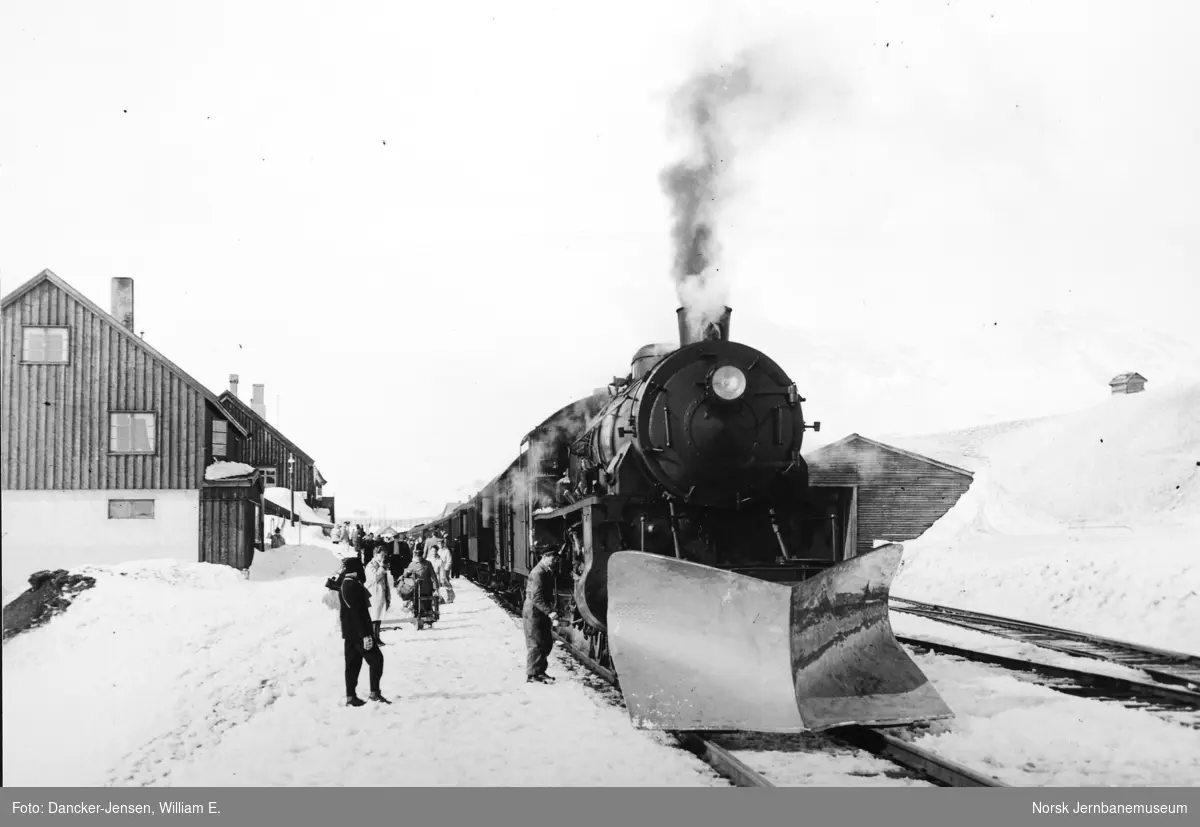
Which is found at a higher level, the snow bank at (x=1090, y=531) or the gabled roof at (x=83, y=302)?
the gabled roof at (x=83, y=302)

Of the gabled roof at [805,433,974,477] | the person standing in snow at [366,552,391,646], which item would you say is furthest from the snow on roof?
the person standing in snow at [366,552,391,646]

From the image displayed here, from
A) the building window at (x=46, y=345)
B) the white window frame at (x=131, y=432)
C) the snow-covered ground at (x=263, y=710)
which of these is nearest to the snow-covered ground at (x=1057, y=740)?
the snow-covered ground at (x=263, y=710)

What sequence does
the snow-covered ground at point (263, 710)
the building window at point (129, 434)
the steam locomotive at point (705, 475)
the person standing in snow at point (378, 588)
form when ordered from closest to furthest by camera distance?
the snow-covered ground at point (263, 710) < the steam locomotive at point (705, 475) < the building window at point (129, 434) < the person standing in snow at point (378, 588)

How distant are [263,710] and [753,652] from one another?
382cm

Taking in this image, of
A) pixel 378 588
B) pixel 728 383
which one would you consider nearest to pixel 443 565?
pixel 378 588

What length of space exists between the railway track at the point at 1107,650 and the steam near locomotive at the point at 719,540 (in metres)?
2.80

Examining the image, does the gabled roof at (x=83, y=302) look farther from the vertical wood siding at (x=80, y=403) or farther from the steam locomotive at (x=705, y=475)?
the steam locomotive at (x=705, y=475)

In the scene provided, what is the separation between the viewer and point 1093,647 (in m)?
11.0

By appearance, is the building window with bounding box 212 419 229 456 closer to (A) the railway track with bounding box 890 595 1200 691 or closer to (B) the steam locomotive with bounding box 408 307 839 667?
(B) the steam locomotive with bounding box 408 307 839 667

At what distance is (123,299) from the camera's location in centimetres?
651

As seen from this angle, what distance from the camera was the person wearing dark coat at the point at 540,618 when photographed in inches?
347

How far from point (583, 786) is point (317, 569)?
56.5 feet

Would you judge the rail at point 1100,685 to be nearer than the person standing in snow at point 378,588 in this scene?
Yes
